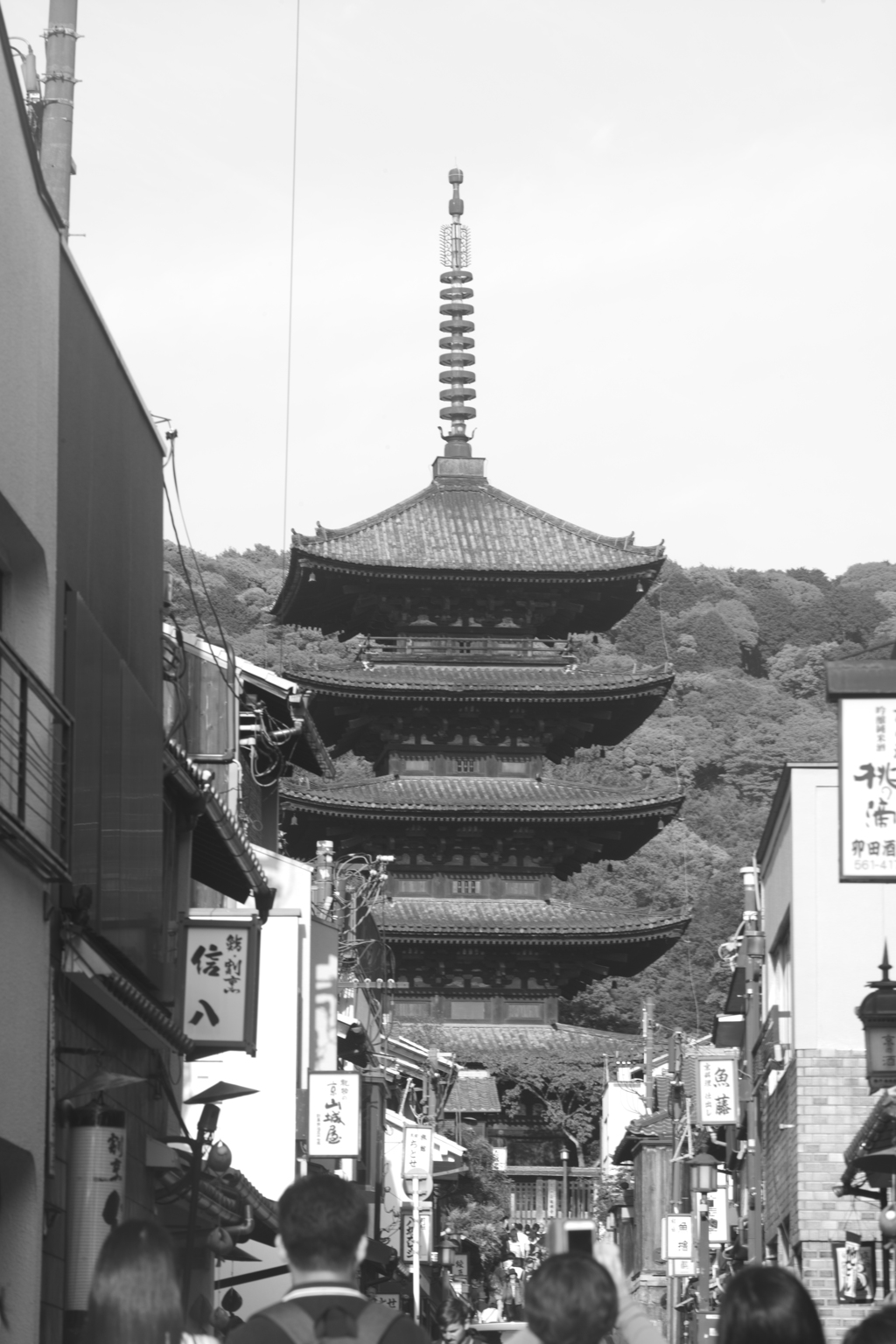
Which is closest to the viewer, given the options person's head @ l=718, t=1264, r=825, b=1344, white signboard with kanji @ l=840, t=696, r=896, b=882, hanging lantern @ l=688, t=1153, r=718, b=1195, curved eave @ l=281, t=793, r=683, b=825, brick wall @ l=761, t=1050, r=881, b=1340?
person's head @ l=718, t=1264, r=825, b=1344

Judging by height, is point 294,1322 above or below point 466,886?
below

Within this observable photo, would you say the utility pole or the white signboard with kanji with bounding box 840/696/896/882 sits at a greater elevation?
the utility pole


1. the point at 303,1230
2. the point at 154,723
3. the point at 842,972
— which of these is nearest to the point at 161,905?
the point at 154,723

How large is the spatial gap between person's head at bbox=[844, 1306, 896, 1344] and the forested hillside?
130 ft

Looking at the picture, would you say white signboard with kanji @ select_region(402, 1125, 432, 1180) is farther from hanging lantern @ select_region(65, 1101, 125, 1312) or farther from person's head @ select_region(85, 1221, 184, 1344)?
person's head @ select_region(85, 1221, 184, 1344)

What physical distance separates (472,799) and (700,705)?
51.6 meters

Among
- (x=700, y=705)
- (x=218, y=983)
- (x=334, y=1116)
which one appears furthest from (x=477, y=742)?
(x=700, y=705)

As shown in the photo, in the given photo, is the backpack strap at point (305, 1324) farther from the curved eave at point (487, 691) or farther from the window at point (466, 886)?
the window at point (466, 886)

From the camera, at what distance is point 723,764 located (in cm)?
8912

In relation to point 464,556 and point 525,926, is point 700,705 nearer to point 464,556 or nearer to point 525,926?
point 464,556

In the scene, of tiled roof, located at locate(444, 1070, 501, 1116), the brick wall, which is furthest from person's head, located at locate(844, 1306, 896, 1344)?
tiled roof, located at locate(444, 1070, 501, 1116)

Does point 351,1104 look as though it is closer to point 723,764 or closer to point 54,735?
point 54,735

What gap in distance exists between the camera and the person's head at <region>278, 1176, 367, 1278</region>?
505cm

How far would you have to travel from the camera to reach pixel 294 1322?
197 inches
